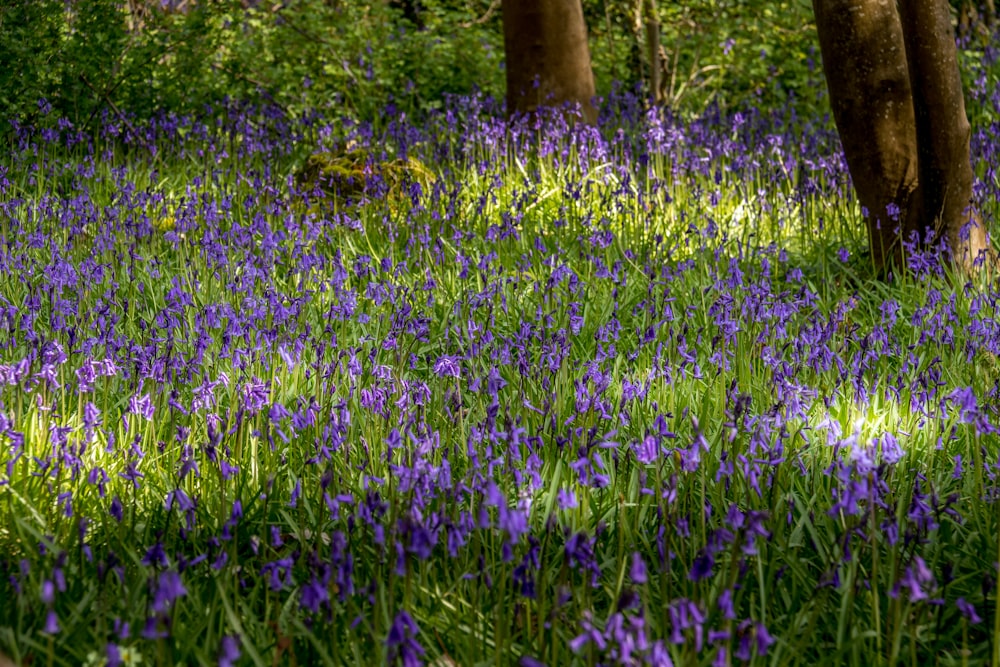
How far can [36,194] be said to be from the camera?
616cm

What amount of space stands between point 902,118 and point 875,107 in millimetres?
146

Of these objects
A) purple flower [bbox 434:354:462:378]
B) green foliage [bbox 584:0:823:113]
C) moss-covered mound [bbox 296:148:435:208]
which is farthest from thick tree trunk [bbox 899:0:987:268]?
green foliage [bbox 584:0:823:113]

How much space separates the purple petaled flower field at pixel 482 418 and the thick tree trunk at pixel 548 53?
3.41 feet

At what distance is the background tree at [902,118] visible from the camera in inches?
187

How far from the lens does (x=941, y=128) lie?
4.80 m

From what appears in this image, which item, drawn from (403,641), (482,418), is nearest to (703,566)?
(403,641)

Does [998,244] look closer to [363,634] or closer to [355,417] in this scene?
[355,417]

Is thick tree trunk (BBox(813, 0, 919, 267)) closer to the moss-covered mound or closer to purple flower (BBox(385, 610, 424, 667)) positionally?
the moss-covered mound

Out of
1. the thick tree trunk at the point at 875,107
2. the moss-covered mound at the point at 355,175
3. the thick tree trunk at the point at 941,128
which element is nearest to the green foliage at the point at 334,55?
the moss-covered mound at the point at 355,175

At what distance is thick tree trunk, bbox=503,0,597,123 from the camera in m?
7.91

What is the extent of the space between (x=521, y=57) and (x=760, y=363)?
188 inches

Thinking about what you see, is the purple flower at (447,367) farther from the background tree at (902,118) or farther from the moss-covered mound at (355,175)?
the moss-covered mound at (355,175)

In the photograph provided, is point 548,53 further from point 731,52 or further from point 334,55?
point 731,52

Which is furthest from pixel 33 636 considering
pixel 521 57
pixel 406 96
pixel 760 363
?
pixel 406 96
